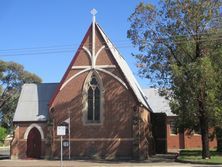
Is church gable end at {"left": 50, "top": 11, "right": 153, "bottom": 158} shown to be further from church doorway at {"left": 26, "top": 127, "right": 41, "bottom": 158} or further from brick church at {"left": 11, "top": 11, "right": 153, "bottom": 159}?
church doorway at {"left": 26, "top": 127, "right": 41, "bottom": 158}

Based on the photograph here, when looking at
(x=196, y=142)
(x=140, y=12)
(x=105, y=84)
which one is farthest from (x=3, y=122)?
(x=140, y=12)

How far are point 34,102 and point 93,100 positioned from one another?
725cm

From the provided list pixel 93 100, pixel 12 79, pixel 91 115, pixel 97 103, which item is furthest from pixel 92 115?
pixel 12 79

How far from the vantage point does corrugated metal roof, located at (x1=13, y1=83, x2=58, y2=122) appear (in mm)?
45156

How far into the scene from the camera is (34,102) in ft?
154

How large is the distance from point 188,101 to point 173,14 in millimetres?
7588

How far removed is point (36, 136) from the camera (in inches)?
1761

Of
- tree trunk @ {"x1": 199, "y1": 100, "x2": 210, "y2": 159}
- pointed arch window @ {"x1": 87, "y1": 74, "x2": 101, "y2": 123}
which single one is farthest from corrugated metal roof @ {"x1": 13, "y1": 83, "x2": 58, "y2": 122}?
tree trunk @ {"x1": 199, "y1": 100, "x2": 210, "y2": 159}

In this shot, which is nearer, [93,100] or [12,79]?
[93,100]

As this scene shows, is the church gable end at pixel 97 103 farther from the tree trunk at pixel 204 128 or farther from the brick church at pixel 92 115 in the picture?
the tree trunk at pixel 204 128

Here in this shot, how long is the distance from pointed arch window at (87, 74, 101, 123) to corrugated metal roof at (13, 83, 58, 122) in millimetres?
4792

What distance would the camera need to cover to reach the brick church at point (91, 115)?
139ft

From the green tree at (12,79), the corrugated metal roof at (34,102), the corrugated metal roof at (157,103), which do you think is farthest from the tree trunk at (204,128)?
the green tree at (12,79)

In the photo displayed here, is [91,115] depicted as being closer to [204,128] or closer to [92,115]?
[92,115]
